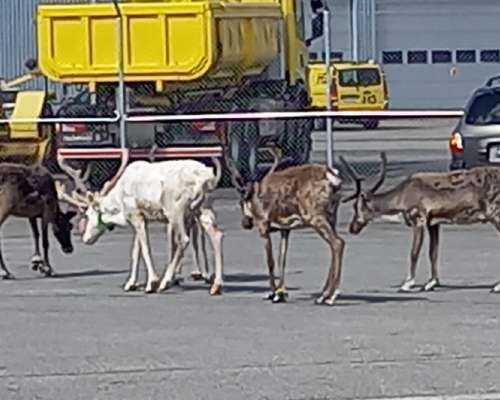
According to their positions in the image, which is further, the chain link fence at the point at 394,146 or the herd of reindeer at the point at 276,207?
the chain link fence at the point at 394,146

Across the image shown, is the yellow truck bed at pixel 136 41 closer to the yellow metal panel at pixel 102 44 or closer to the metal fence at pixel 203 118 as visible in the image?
the yellow metal panel at pixel 102 44

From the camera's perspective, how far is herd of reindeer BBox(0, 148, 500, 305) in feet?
47.0

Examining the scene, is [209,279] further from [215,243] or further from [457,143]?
[457,143]

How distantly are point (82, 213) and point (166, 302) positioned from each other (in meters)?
2.01

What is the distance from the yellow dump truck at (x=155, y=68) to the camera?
23.7 meters

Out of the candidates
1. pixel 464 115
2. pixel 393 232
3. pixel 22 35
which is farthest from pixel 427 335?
pixel 22 35

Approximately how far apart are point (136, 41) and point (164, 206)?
903 cm

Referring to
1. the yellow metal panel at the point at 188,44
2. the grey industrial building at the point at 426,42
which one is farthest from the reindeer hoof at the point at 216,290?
the grey industrial building at the point at 426,42

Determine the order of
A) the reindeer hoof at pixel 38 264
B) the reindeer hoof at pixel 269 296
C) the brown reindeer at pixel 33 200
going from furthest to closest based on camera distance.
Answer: the reindeer hoof at pixel 38 264 → the brown reindeer at pixel 33 200 → the reindeer hoof at pixel 269 296

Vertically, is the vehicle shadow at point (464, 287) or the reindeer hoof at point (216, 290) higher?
the reindeer hoof at point (216, 290)

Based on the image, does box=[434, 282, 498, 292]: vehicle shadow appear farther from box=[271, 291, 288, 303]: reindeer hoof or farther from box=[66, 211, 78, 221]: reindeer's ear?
box=[66, 211, 78, 221]: reindeer's ear

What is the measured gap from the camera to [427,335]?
495 inches

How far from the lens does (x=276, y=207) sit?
1441 centimetres

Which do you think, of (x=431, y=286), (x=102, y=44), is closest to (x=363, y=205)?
(x=431, y=286)
